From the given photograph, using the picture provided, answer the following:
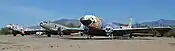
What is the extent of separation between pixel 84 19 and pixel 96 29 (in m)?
3.97

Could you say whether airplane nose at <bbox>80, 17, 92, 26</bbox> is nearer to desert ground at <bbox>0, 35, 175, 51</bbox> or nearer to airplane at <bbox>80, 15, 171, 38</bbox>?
airplane at <bbox>80, 15, 171, 38</bbox>

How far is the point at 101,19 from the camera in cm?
6662

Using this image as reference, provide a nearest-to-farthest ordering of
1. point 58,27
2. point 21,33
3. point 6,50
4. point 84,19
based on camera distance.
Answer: point 6,50, point 84,19, point 58,27, point 21,33

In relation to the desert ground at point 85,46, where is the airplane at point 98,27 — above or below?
above

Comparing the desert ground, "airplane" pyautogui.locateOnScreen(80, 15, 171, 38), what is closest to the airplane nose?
"airplane" pyautogui.locateOnScreen(80, 15, 171, 38)

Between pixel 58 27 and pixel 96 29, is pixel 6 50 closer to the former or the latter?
pixel 96 29

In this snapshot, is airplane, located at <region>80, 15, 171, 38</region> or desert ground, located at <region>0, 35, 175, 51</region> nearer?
desert ground, located at <region>0, 35, 175, 51</region>

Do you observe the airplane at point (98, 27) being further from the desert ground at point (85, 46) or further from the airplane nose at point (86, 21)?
the desert ground at point (85, 46)

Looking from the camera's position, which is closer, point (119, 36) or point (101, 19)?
point (101, 19)

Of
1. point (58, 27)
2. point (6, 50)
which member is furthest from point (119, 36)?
point (6, 50)

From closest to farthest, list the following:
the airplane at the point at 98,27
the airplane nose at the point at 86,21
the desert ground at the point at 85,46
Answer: the desert ground at the point at 85,46 < the airplane nose at the point at 86,21 < the airplane at the point at 98,27

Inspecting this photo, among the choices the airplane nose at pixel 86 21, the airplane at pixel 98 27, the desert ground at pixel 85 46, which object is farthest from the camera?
the airplane at pixel 98 27

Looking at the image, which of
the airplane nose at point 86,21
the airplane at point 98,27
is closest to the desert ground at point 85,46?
the airplane nose at point 86,21

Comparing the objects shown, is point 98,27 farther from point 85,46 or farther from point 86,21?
point 85,46
